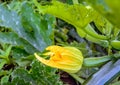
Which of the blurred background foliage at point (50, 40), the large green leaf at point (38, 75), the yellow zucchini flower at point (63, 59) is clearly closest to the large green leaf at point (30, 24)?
the blurred background foliage at point (50, 40)

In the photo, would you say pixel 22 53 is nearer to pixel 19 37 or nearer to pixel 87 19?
pixel 19 37

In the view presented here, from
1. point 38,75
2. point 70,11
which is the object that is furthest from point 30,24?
point 70,11

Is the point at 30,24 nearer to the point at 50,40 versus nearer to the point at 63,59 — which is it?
the point at 50,40

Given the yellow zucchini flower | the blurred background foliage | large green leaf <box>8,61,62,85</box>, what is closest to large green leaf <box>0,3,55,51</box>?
the blurred background foliage

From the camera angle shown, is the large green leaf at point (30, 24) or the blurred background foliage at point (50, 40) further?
the large green leaf at point (30, 24)

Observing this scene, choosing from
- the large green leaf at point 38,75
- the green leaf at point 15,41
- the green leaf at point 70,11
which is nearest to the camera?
the green leaf at point 70,11

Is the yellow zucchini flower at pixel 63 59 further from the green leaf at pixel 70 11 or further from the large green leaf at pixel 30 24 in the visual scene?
the large green leaf at pixel 30 24

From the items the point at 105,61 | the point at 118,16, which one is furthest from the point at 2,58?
the point at 118,16
